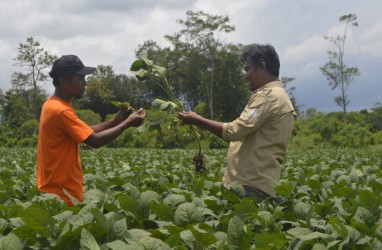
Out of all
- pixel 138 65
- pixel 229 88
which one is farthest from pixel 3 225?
pixel 229 88

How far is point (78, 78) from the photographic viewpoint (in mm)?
3840

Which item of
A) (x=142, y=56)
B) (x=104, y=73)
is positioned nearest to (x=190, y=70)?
(x=104, y=73)

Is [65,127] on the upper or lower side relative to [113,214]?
upper

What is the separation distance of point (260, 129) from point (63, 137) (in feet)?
4.37

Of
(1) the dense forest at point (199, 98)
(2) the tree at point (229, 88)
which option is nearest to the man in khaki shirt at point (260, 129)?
(1) the dense forest at point (199, 98)

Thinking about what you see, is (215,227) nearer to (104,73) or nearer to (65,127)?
(65,127)

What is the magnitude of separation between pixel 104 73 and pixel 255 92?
66909 millimetres

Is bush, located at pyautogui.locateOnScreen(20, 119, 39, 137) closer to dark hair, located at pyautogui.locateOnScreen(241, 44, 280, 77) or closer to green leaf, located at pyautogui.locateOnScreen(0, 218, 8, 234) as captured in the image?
dark hair, located at pyautogui.locateOnScreen(241, 44, 280, 77)

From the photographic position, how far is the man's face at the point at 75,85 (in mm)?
3805

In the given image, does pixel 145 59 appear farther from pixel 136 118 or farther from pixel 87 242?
pixel 87 242

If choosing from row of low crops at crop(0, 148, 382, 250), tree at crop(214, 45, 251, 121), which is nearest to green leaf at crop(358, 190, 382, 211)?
row of low crops at crop(0, 148, 382, 250)

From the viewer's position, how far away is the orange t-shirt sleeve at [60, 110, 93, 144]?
353cm

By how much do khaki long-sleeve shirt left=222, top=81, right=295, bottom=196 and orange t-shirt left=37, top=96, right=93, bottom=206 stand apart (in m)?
1.01

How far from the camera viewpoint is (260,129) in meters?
3.58
